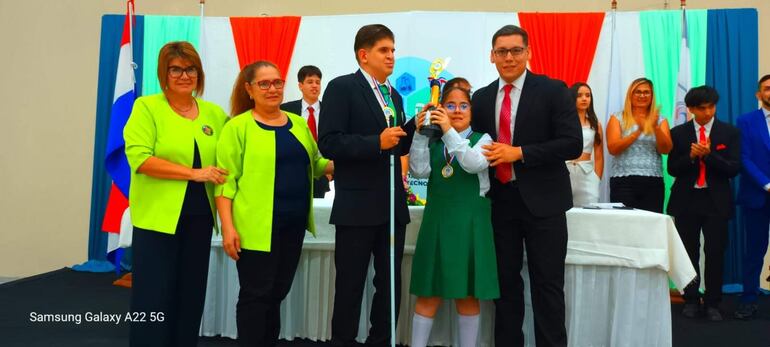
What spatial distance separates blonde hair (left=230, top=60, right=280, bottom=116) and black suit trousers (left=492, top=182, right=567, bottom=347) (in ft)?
3.74

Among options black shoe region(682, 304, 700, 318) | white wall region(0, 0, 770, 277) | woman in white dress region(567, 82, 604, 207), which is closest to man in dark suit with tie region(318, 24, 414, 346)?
woman in white dress region(567, 82, 604, 207)

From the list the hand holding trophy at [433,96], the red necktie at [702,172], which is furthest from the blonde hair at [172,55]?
the red necktie at [702,172]

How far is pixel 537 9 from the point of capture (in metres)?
5.95

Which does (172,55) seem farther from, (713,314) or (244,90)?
(713,314)

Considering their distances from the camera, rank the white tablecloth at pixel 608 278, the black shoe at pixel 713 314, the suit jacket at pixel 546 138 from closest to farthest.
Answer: the suit jacket at pixel 546 138 → the white tablecloth at pixel 608 278 → the black shoe at pixel 713 314

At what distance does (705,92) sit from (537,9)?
2231mm

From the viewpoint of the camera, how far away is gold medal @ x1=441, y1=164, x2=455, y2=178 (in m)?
2.67

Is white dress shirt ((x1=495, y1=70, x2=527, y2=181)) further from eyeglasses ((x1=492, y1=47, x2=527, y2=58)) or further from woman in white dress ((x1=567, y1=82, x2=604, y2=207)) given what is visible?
woman in white dress ((x1=567, y1=82, x2=604, y2=207))

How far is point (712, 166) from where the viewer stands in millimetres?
4051

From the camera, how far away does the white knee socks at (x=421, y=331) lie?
2746 mm

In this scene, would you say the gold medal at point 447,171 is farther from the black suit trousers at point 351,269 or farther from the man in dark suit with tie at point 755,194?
the man in dark suit with tie at point 755,194

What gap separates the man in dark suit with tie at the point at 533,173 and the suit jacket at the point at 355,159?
0.48 metres

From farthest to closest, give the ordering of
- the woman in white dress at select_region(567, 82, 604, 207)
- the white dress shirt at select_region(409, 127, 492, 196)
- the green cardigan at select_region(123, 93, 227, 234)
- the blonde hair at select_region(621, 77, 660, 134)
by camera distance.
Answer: the blonde hair at select_region(621, 77, 660, 134), the woman in white dress at select_region(567, 82, 604, 207), the white dress shirt at select_region(409, 127, 492, 196), the green cardigan at select_region(123, 93, 227, 234)

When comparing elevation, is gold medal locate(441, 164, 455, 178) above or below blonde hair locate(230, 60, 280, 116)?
below
